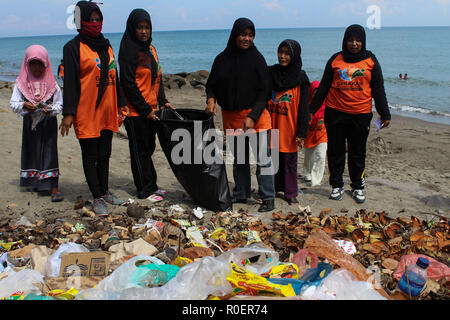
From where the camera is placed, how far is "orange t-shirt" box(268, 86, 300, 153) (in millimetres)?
4309

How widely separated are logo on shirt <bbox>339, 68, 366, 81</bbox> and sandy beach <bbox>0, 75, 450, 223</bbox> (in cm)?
147

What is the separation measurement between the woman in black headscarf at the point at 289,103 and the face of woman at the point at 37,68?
245 centimetres

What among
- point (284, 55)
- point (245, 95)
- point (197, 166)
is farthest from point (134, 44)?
point (284, 55)

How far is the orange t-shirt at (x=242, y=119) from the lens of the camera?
416 centimetres

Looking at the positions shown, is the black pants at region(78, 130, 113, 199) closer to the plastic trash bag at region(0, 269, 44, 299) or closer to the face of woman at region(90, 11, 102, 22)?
the face of woman at region(90, 11, 102, 22)

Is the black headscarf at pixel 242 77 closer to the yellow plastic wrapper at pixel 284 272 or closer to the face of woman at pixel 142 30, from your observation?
the face of woman at pixel 142 30

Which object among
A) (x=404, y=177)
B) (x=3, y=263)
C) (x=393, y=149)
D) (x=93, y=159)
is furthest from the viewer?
(x=393, y=149)

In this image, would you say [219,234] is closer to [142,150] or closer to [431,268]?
[142,150]

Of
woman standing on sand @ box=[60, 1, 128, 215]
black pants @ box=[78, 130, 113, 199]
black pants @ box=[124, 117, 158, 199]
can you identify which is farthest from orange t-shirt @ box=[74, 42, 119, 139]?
black pants @ box=[124, 117, 158, 199]

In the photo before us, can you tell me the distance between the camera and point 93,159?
4203 millimetres

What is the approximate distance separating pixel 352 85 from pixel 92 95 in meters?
2.79

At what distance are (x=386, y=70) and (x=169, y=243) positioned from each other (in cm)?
2544
